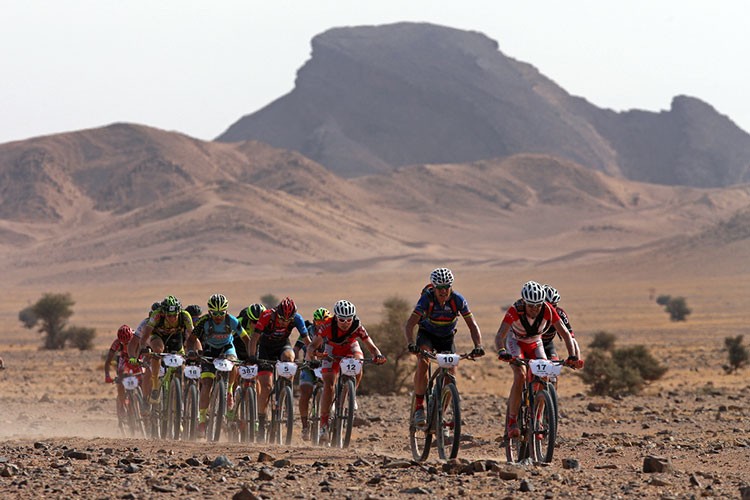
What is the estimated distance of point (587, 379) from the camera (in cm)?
2844

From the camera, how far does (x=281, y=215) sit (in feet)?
473

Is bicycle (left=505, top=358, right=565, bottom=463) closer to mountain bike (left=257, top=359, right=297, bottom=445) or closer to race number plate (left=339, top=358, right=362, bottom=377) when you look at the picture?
race number plate (left=339, top=358, right=362, bottom=377)

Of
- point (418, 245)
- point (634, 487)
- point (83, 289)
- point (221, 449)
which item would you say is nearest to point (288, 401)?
point (221, 449)

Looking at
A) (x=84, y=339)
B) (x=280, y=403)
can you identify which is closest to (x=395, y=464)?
(x=280, y=403)

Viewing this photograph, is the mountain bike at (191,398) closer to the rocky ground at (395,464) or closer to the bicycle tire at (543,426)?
the rocky ground at (395,464)

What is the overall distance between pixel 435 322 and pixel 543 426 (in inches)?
66.0

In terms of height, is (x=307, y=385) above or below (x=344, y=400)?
above

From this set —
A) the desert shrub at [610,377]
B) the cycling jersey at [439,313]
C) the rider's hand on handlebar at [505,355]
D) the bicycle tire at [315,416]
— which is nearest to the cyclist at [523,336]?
the rider's hand on handlebar at [505,355]

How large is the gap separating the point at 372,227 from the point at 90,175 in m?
48.2

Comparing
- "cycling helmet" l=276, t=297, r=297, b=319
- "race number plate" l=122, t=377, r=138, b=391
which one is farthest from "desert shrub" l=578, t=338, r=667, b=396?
"cycling helmet" l=276, t=297, r=297, b=319

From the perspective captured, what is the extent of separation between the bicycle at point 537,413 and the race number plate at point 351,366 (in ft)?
7.92

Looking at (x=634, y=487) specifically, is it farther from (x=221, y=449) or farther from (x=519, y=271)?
(x=519, y=271)

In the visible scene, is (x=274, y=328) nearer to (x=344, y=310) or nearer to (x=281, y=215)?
(x=344, y=310)

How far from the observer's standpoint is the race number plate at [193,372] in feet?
53.6
